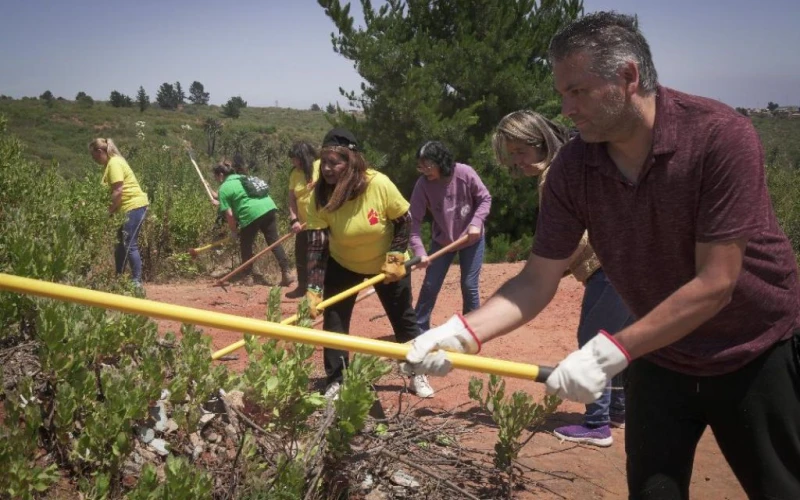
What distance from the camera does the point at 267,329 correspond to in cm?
211

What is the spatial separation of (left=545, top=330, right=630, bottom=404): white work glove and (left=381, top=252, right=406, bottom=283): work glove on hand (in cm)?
220

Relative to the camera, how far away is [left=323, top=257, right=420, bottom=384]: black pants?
160 inches

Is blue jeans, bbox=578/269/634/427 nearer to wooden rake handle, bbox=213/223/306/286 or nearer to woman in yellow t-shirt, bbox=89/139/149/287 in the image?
wooden rake handle, bbox=213/223/306/286

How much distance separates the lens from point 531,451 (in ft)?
12.0

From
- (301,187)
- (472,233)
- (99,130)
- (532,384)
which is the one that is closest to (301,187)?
(301,187)

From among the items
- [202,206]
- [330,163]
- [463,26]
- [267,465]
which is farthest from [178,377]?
[463,26]

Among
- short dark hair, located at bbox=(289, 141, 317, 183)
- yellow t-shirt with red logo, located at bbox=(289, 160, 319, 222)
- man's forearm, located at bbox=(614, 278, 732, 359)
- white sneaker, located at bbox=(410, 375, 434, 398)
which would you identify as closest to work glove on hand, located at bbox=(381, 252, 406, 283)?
white sneaker, located at bbox=(410, 375, 434, 398)

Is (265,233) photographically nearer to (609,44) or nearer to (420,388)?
(420,388)

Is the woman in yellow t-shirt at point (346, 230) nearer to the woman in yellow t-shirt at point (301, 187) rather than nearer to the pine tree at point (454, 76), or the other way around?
the woman in yellow t-shirt at point (301, 187)

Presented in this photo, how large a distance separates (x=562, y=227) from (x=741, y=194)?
54cm

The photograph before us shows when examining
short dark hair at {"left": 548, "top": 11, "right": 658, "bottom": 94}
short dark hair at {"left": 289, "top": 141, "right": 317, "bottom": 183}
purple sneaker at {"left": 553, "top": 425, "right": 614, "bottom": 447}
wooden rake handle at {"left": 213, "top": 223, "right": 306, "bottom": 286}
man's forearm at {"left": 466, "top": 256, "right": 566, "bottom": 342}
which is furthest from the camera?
wooden rake handle at {"left": 213, "top": 223, "right": 306, "bottom": 286}

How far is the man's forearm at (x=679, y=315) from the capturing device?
1736 mm

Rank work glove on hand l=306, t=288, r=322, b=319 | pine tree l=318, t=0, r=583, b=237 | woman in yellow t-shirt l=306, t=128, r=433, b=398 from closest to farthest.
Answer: work glove on hand l=306, t=288, r=322, b=319
woman in yellow t-shirt l=306, t=128, r=433, b=398
pine tree l=318, t=0, r=583, b=237

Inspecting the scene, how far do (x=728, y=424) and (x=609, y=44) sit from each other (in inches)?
43.3
